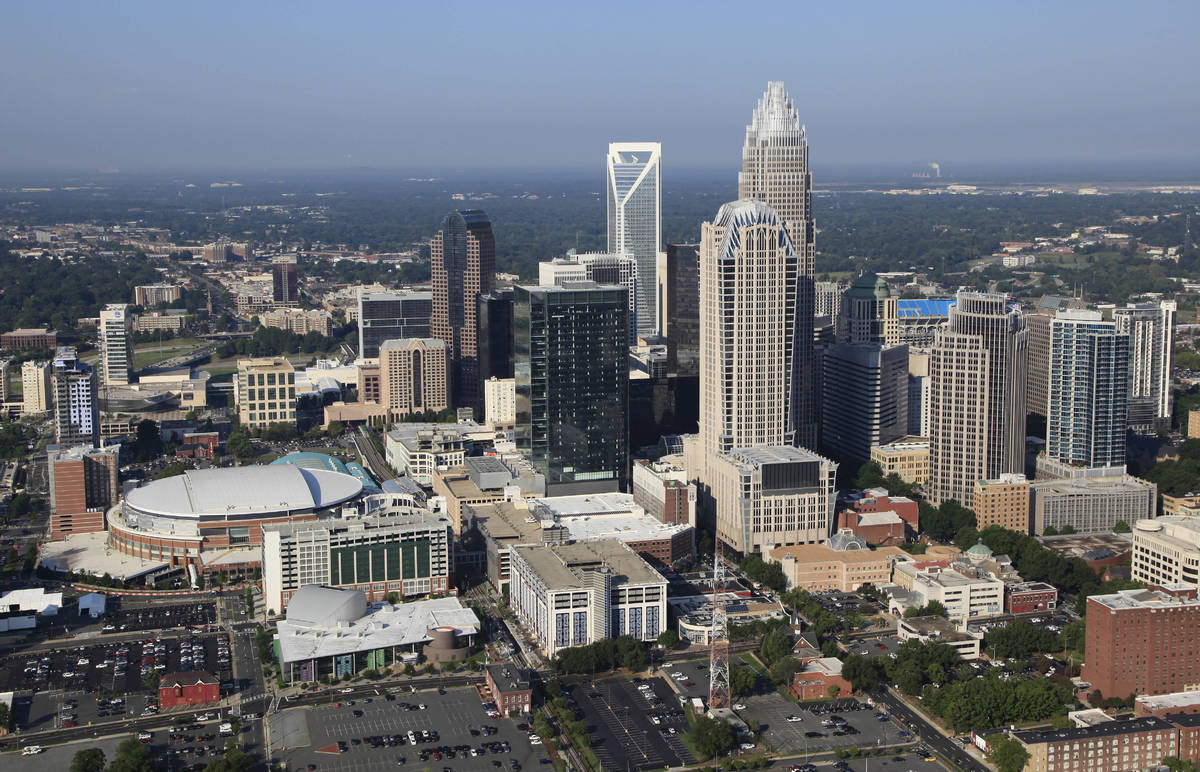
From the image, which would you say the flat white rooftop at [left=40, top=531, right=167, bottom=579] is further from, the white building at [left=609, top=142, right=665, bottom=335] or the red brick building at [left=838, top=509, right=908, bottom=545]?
the white building at [left=609, top=142, right=665, bottom=335]

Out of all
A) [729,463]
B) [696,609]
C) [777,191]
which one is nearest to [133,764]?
[696,609]

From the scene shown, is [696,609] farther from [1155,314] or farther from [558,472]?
[1155,314]

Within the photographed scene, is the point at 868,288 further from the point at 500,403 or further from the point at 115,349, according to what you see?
the point at 115,349

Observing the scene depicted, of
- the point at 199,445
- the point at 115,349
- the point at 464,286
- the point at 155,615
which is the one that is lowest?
the point at 155,615

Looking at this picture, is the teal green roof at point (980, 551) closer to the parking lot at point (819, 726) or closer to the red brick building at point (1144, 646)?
the red brick building at point (1144, 646)

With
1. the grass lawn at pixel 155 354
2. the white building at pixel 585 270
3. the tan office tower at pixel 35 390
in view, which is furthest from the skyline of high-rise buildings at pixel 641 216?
the tan office tower at pixel 35 390

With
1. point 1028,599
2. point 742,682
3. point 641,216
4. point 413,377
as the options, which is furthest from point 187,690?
point 641,216
